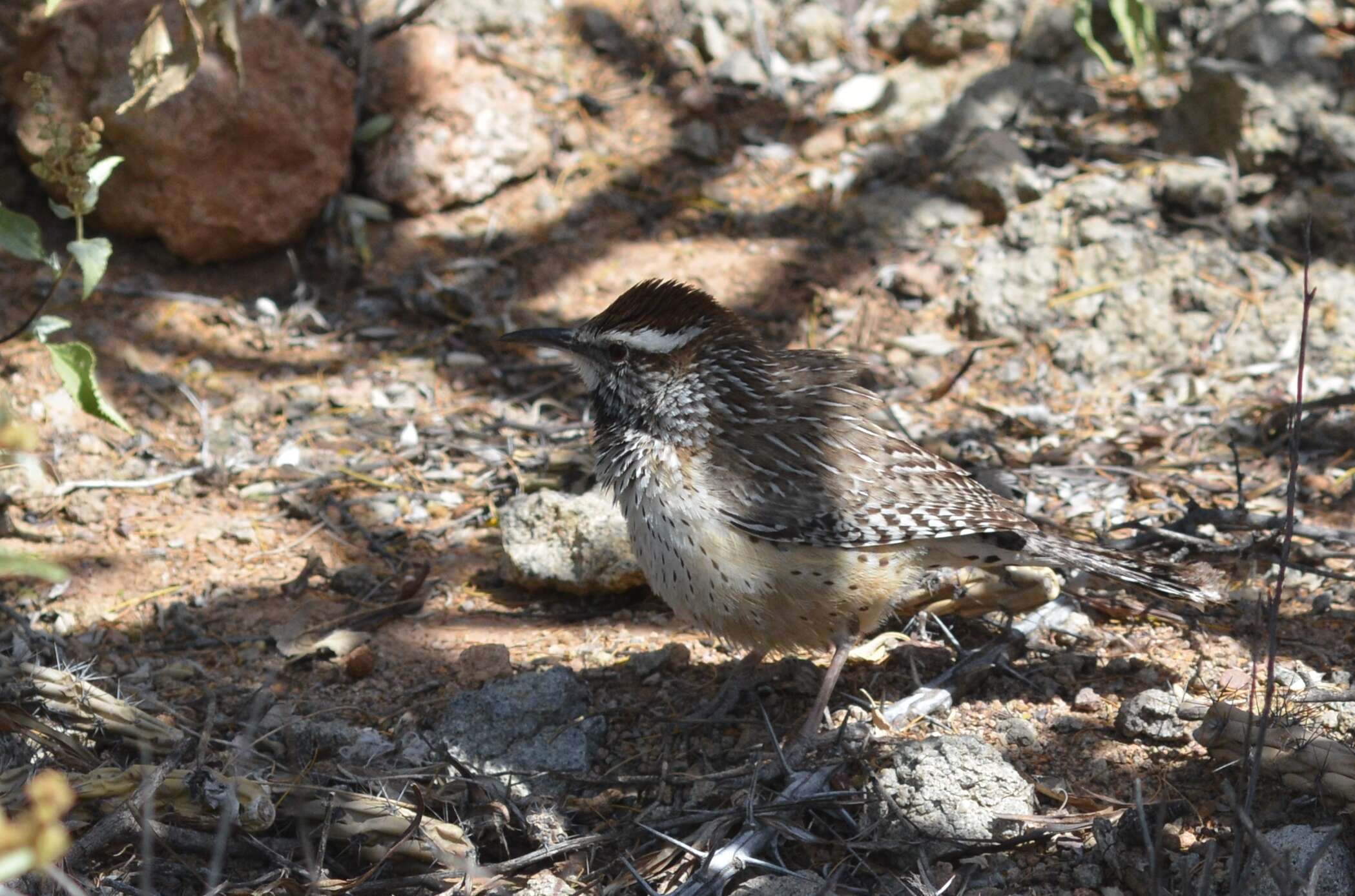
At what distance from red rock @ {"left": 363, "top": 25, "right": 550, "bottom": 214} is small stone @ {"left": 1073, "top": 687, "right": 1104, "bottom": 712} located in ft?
16.1

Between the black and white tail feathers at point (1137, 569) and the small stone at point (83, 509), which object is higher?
the small stone at point (83, 509)

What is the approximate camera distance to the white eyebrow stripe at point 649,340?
14.4ft

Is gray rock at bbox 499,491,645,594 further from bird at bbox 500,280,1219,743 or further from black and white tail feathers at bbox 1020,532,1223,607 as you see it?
black and white tail feathers at bbox 1020,532,1223,607

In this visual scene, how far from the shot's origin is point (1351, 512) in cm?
516

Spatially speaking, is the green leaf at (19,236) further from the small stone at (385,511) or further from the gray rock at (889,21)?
the gray rock at (889,21)

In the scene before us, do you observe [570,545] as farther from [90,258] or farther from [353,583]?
[90,258]

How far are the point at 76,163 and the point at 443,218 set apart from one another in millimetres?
3569

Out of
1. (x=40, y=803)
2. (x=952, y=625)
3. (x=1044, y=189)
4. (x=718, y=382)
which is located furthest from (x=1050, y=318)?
(x=40, y=803)

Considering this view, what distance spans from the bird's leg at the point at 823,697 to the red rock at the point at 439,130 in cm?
438

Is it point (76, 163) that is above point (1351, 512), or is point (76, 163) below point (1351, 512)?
above

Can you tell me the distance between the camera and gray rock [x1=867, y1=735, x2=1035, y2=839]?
11.5 ft

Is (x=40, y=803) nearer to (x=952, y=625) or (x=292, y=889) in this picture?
(x=292, y=889)

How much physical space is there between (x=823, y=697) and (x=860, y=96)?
4973mm

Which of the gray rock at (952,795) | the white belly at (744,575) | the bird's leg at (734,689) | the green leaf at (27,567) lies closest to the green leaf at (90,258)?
the white belly at (744,575)
